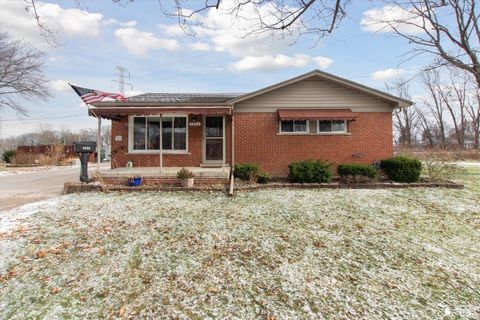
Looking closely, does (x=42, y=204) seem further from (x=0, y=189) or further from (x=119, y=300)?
(x=119, y=300)

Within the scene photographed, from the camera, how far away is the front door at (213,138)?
11039 millimetres

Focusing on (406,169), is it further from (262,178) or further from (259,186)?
(259,186)

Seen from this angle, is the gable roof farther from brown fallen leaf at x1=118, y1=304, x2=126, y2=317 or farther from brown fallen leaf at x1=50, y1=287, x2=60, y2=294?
brown fallen leaf at x1=118, y1=304, x2=126, y2=317

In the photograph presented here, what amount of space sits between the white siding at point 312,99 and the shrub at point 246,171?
263 cm

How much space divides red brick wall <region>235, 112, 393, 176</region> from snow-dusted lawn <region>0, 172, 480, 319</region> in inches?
168

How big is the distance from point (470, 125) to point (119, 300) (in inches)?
2341

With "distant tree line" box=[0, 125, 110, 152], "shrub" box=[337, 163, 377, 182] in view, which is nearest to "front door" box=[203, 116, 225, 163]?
"shrub" box=[337, 163, 377, 182]

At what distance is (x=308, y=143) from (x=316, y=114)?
117cm

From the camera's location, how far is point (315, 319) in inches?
112


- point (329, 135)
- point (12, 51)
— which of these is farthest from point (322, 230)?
point (12, 51)

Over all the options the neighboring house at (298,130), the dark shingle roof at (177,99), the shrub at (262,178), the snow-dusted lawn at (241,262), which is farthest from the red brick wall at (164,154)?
the snow-dusted lawn at (241,262)

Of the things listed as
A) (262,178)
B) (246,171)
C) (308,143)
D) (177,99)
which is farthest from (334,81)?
(177,99)

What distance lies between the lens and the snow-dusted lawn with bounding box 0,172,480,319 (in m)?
3.03

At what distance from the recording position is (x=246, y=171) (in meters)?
9.20
